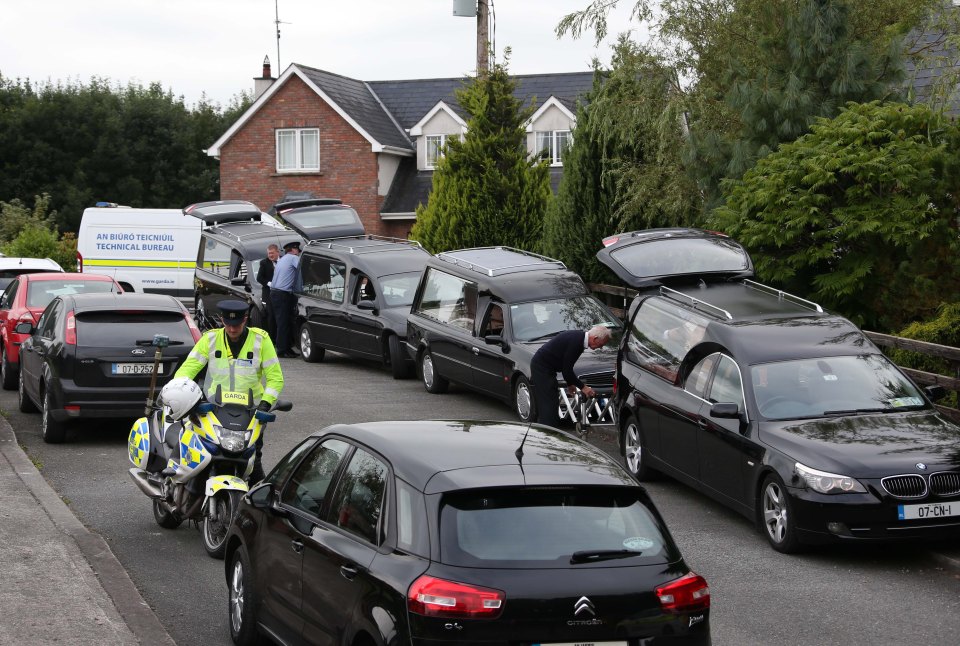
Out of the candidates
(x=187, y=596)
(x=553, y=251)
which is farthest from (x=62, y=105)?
(x=187, y=596)

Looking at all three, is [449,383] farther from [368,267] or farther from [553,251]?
[553,251]

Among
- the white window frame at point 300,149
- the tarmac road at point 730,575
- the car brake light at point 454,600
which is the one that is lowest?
the tarmac road at point 730,575

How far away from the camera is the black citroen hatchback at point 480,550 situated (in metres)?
5.48

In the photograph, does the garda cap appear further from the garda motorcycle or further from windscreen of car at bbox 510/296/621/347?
windscreen of car at bbox 510/296/621/347

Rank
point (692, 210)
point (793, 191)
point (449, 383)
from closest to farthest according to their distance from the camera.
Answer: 1. point (793, 191)
2. point (449, 383)
3. point (692, 210)

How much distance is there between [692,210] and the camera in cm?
2030

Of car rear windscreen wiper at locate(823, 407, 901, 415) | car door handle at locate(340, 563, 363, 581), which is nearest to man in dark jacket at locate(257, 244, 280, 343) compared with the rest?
car rear windscreen wiper at locate(823, 407, 901, 415)

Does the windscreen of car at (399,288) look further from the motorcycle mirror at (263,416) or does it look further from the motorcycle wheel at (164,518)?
the motorcycle mirror at (263,416)

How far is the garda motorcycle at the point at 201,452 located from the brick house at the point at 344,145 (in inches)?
1296

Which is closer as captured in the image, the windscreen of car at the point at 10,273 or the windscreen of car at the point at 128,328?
the windscreen of car at the point at 128,328

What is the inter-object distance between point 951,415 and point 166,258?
22262 mm

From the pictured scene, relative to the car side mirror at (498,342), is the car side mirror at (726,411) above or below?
above

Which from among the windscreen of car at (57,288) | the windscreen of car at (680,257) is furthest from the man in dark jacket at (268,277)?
the windscreen of car at (680,257)

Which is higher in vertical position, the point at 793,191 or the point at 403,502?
the point at 793,191
